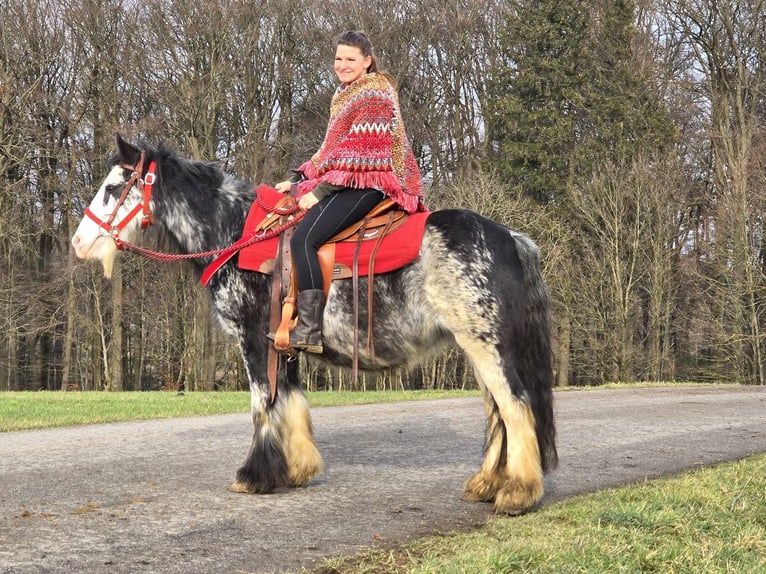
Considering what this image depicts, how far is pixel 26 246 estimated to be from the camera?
27.0 m

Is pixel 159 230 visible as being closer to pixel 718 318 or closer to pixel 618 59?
pixel 718 318

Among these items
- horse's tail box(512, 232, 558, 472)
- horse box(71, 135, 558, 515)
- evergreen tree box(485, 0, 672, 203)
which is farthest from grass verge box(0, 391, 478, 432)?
evergreen tree box(485, 0, 672, 203)

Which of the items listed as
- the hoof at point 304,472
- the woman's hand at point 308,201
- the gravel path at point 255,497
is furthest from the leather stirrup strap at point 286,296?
the gravel path at point 255,497

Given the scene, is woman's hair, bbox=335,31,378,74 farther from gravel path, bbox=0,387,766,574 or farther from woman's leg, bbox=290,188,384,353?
gravel path, bbox=0,387,766,574

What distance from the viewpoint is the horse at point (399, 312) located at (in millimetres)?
5430

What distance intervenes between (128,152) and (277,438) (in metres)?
2.43

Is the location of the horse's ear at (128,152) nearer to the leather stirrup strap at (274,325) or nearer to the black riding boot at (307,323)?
the leather stirrup strap at (274,325)

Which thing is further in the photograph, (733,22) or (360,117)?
(733,22)

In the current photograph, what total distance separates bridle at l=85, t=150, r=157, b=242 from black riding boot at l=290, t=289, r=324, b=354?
148 centimetres

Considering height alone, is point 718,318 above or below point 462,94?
below

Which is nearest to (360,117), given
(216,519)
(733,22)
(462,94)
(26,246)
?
(216,519)

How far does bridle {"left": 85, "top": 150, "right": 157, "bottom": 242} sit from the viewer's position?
6.08 meters

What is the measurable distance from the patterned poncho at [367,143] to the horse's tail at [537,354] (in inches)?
37.1

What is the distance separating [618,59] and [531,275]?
2959 centimetres
